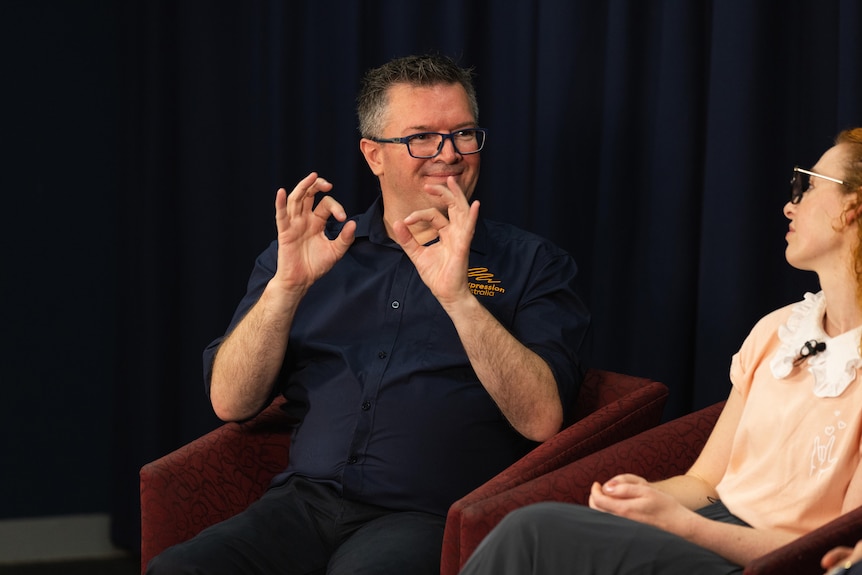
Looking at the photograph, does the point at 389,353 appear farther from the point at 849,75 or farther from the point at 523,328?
the point at 849,75

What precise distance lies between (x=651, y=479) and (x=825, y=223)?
62 cm

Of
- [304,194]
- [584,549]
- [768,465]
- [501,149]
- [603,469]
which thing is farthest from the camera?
[501,149]

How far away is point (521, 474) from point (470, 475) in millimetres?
294

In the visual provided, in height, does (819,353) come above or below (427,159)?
below

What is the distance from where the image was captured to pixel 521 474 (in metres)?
2.16

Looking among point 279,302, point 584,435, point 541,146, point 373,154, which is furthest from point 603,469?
point 541,146

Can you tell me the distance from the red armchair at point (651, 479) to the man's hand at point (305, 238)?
69 cm

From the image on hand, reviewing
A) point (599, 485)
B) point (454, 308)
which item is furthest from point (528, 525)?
point (454, 308)

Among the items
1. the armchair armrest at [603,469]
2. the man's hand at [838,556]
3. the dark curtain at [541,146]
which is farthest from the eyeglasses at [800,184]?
the man's hand at [838,556]

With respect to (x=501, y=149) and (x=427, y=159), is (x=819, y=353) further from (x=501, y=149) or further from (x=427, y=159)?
(x=501, y=149)

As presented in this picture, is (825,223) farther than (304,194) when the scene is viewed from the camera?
No

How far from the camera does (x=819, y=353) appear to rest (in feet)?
6.63

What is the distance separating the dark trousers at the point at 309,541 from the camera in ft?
7.09

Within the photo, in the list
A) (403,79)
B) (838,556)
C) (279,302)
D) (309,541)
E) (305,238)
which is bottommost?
(309,541)
